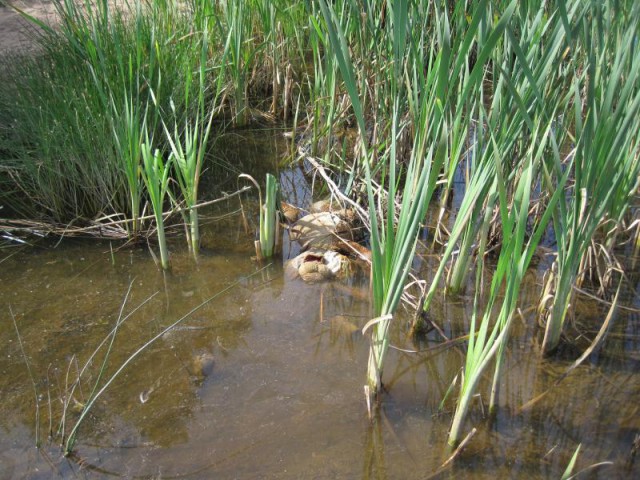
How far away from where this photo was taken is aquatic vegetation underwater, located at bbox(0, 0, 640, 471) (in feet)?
4.85

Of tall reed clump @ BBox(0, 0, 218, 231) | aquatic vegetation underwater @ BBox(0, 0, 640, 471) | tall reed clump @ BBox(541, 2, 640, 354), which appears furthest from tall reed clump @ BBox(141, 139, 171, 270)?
tall reed clump @ BBox(541, 2, 640, 354)

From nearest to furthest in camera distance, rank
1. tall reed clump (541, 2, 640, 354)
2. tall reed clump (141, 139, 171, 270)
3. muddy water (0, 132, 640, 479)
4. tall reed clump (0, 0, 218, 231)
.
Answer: tall reed clump (541, 2, 640, 354) < muddy water (0, 132, 640, 479) < tall reed clump (141, 139, 171, 270) < tall reed clump (0, 0, 218, 231)

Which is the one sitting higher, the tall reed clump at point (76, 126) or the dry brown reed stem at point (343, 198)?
the tall reed clump at point (76, 126)

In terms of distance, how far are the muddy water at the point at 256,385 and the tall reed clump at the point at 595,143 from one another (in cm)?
26

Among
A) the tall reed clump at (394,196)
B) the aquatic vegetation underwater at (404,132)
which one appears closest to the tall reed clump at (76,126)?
the aquatic vegetation underwater at (404,132)

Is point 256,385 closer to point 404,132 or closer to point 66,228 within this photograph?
point 66,228

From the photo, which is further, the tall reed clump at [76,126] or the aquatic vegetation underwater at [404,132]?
the tall reed clump at [76,126]

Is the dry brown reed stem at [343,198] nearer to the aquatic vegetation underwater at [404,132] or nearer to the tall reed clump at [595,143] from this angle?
the aquatic vegetation underwater at [404,132]

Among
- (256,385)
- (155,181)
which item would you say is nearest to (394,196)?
(256,385)

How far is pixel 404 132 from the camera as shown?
270cm

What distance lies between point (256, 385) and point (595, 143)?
42.9 inches

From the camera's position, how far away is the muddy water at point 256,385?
1583mm

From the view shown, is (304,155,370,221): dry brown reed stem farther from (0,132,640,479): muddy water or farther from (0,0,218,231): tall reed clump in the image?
(0,0,218,231): tall reed clump

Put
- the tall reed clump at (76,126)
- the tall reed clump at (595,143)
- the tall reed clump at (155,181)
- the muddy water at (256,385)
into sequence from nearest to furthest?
the tall reed clump at (595,143) → the muddy water at (256,385) → the tall reed clump at (155,181) → the tall reed clump at (76,126)
